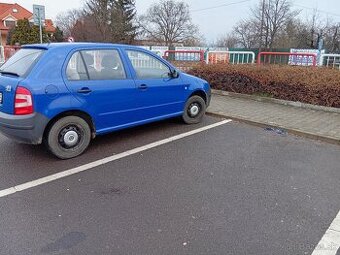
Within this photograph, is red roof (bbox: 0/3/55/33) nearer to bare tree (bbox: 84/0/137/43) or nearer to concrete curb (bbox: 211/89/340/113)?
bare tree (bbox: 84/0/137/43)

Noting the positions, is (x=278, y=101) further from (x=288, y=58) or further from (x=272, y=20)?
(x=272, y=20)

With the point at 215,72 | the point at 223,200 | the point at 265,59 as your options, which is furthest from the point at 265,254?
the point at 265,59

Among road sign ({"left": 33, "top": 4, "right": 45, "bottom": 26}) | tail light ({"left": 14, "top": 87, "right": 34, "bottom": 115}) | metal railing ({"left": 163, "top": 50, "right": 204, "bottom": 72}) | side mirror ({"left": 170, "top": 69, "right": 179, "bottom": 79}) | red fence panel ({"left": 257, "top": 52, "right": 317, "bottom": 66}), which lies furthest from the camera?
road sign ({"left": 33, "top": 4, "right": 45, "bottom": 26})

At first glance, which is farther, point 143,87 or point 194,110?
point 194,110

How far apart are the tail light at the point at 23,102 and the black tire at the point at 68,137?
0.41 metres

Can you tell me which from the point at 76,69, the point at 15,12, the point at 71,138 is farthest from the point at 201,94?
the point at 15,12

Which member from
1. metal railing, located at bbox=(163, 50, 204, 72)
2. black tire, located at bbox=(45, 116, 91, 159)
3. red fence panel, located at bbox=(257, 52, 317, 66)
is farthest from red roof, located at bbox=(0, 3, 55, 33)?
black tire, located at bbox=(45, 116, 91, 159)

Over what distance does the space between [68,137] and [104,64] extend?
48.9 inches

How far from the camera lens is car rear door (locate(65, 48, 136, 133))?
15.0ft

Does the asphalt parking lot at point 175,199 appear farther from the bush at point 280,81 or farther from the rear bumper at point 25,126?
the bush at point 280,81

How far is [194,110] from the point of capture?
254 inches

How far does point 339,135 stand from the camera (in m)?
5.73

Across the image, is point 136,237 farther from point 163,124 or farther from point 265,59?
point 265,59

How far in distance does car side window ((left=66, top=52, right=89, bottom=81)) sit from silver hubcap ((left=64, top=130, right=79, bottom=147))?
0.77 meters
